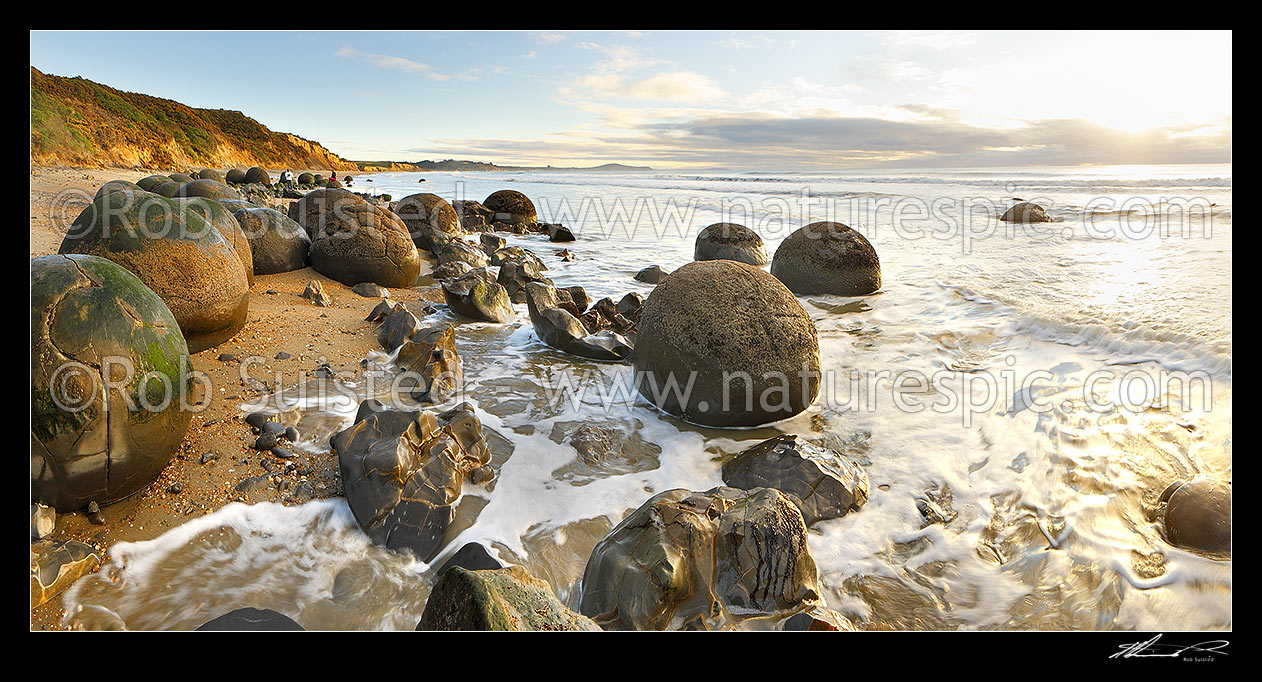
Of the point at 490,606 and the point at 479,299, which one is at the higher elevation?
the point at 479,299

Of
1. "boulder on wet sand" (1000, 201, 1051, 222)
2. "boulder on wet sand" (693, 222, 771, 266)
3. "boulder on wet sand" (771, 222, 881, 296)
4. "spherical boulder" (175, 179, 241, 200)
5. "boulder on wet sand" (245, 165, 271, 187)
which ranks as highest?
"boulder on wet sand" (245, 165, 271, 187)

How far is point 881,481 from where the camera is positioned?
154 inches

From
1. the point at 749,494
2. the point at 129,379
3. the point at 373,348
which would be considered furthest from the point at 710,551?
the point at 373,348

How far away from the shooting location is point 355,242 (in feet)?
25.7

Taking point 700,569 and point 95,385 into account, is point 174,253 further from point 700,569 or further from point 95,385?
point 700,569

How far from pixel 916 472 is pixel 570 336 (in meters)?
3.26

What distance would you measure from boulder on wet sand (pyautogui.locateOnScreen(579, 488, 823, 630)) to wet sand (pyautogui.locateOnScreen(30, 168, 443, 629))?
1737mm

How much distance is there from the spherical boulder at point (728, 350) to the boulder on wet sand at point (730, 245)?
544cm

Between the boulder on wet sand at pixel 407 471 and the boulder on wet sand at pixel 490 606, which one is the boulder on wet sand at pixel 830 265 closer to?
the boulder on wet sand at pixel 407 471

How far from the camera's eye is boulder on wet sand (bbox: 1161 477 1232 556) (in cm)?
319

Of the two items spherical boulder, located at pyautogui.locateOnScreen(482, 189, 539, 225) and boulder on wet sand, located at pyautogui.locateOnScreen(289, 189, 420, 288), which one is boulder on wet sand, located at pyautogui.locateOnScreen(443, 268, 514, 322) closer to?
boulder on wet sand, located at pyautogui.locateOnScreen(289, 189, 420, 288)

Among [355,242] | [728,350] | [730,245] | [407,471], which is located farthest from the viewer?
[730,245]

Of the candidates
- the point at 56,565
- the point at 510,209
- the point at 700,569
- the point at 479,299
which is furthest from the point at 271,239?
the point at 510,209
